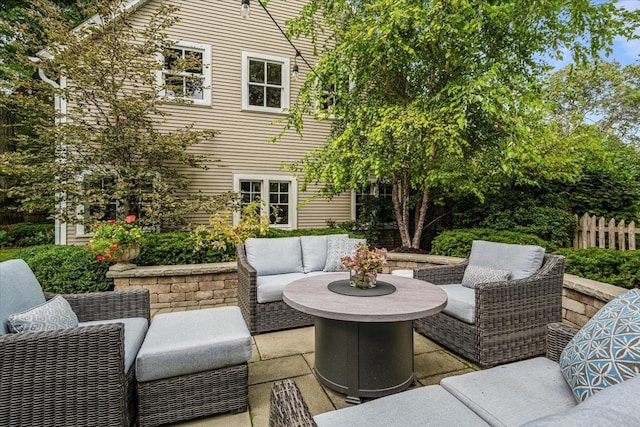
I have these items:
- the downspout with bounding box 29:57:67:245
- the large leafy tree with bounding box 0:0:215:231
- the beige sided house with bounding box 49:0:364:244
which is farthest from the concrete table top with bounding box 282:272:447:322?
the downspout with bounding box 29:57:67:245

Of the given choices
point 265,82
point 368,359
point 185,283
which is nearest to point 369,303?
point 368,359

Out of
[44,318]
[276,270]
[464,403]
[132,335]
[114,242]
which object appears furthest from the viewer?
[114,242]

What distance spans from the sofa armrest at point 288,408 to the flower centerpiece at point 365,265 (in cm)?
142

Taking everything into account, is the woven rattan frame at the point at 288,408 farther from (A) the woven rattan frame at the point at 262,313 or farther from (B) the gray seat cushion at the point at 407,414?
(A) the woven rattan frame at the point at 262,313

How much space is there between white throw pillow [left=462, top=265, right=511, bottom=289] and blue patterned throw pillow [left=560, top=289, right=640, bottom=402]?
4.92 ft

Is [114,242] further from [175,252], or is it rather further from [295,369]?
[295,369]

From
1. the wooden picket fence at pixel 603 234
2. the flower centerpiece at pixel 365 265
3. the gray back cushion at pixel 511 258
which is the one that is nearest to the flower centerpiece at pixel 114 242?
the flower centerpiece at pixel 365 265

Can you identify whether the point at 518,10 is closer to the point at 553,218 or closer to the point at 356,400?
the point at 553,218

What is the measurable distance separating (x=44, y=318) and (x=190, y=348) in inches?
35.0

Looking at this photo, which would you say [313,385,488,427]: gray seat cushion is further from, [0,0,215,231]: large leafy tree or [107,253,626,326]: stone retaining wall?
[0,0,215,231]: large leafy tree

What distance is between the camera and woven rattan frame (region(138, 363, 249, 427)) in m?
1.97

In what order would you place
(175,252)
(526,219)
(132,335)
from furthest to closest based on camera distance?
(526,219) < (175,252) < (132,335)

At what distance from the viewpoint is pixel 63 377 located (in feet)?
5.44

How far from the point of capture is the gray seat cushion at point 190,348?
196cm
